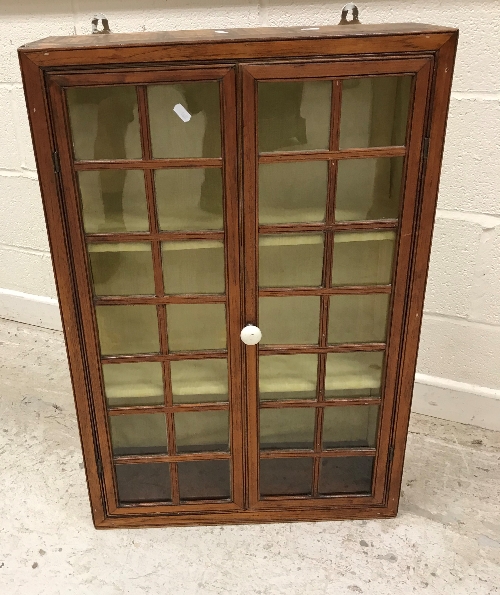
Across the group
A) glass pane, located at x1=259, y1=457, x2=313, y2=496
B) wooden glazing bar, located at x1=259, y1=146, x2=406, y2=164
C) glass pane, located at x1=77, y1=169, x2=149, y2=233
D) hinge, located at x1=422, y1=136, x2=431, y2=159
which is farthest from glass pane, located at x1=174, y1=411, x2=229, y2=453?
hinge, located at x1=422, y1=136, x2=431, y2=159

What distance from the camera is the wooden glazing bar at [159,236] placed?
106cm

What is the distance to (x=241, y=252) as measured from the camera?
3.51ft

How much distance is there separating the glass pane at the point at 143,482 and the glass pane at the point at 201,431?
76mm

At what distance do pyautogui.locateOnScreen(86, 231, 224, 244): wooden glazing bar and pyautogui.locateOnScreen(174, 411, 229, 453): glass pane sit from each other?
1.30 ft

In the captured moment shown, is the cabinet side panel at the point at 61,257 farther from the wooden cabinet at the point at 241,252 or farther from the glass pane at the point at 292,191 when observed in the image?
the glass pane at the point at 292,191

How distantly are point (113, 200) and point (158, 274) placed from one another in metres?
0.16

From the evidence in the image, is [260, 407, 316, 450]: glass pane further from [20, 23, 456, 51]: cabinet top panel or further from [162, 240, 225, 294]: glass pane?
[20, 23, 456, 51]: cabinet top panel

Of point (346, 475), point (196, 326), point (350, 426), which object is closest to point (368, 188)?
point (196, 326)

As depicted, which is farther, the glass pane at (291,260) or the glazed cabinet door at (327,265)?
the glass pane at (291,260)

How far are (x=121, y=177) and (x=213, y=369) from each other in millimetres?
433

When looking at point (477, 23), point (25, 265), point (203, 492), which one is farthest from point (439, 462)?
point (25, 265)

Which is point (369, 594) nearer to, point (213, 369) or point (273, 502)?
point (273, 502)

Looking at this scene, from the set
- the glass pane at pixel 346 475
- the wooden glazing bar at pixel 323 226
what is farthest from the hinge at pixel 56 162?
the glass pane at pixel 346 475

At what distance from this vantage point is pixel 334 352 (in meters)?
1.18
